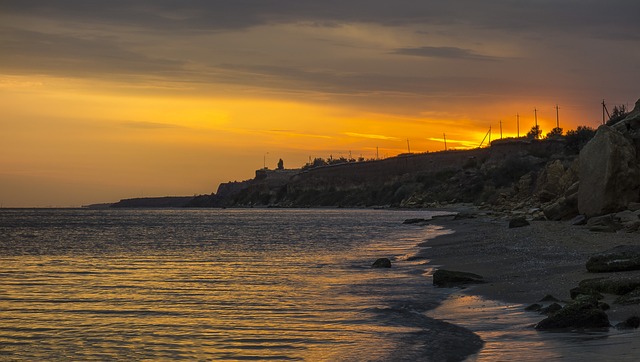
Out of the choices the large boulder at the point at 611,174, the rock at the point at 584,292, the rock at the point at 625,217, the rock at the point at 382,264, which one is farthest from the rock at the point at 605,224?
the rock at the point at 584,292

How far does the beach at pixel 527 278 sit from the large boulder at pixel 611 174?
2152 mm

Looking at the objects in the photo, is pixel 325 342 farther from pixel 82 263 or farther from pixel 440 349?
pixel 82 263

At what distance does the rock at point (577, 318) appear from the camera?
502 inches

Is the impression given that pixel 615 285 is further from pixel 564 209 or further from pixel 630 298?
pixel 564 209

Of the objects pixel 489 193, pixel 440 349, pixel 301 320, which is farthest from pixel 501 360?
pixel 489 193

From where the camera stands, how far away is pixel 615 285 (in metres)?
15.4

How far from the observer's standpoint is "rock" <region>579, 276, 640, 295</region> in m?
15.2

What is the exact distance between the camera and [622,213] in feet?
113

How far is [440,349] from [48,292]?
1199 centimetres

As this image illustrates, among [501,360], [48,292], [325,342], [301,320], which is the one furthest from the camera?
[48,292]

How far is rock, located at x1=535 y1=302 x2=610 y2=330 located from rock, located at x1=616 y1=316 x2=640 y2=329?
0.27 meters

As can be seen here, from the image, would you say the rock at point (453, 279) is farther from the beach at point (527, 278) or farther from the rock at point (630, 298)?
the rock at point (630, 298)

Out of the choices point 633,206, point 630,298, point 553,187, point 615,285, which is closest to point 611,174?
point 633,206

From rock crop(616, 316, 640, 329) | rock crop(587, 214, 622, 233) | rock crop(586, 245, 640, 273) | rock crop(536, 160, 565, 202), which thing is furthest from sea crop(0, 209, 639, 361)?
rock crop(536, 160, 565, 202)
